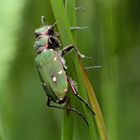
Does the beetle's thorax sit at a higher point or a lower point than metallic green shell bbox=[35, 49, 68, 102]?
higher

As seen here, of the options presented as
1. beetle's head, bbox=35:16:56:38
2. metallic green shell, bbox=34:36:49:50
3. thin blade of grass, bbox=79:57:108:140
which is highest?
beetle's head, bbox=35:16:56:38

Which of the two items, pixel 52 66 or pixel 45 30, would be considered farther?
pixel 45 30

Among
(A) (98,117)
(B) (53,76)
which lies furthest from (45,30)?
(A) (98,117)

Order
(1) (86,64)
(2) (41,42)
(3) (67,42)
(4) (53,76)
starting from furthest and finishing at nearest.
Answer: (1) (86,64), (2) (41,42), (4) (53,76), (3) (67,42)

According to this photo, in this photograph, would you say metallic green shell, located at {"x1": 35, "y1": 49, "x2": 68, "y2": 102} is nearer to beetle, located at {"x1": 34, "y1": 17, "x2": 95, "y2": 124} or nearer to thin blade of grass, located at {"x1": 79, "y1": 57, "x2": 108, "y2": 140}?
beetle, located at {"x1": 34, "y1": 17, "x2": 95, "y2": 124}

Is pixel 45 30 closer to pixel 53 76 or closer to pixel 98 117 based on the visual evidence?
pixel 53 76

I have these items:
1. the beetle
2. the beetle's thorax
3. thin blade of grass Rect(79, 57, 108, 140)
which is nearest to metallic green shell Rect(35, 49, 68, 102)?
the beetle
